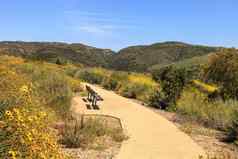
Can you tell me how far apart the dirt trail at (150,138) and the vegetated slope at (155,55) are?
2506 inches

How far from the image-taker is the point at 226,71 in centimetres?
2161

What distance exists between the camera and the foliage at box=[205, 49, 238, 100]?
780 inches

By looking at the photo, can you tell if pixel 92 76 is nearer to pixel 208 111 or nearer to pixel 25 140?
pixel 208 111

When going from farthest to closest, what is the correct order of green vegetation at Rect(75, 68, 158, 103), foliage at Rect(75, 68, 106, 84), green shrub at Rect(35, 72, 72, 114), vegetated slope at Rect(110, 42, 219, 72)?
vegetated slope at Rect(110, 42, 219, 72) → foliage at Rect(75, 68, 106, 84) → green vegetation at Rect(75, 68, 158, 103) → green shrub at Rect(35, 72, 72, 114)

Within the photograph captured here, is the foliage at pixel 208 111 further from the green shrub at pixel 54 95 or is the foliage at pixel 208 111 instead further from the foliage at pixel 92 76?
the foliage at pixel 92 76

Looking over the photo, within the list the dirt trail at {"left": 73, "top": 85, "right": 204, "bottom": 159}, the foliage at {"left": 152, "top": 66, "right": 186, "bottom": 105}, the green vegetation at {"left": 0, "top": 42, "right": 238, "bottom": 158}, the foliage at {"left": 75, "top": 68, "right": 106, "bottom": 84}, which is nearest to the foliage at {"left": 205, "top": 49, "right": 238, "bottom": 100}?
the green vegetation at {"left": 0, "top": 42, "right": 238, "bottom": 158}

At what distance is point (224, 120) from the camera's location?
13.6 metres

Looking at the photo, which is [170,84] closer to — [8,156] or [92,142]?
[92,142]

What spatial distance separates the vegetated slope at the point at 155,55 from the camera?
8425 cm

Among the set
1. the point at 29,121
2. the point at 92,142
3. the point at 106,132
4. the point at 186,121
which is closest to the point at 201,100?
the point at 186,121

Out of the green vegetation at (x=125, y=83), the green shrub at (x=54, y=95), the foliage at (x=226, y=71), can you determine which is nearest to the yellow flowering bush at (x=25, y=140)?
the green shrub at (x=54, y=95)

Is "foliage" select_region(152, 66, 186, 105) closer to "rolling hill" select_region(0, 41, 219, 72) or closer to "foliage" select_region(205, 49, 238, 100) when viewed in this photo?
"foliage" select_region(205, 49, 238, 100)

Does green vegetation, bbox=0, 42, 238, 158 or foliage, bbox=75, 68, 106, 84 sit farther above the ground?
green vegetation, bbox=0, 42, 238, 158

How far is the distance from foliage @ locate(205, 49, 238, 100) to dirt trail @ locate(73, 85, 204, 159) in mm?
5417
